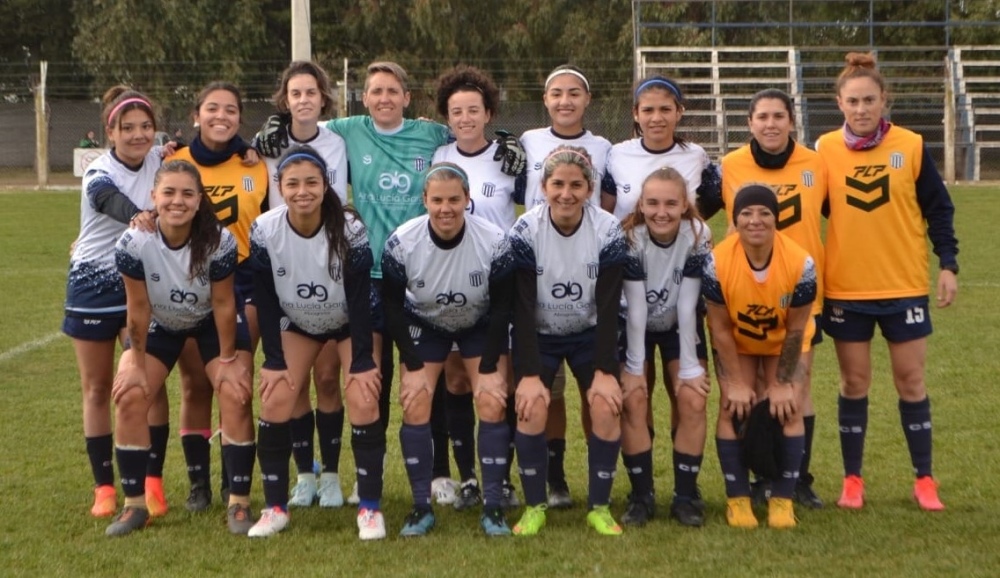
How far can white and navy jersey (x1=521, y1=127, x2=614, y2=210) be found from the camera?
541 cm

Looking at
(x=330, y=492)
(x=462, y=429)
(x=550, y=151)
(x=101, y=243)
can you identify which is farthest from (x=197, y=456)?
(x=550, y=151)

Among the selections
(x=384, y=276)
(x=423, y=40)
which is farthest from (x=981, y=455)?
(x=423, y=40)

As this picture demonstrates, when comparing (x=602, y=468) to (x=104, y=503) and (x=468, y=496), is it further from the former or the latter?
(x=104, y=503)

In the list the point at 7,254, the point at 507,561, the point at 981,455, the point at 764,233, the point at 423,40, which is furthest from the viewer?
the point at 423,40

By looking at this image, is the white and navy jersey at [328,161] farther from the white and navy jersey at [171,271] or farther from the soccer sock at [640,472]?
the soccer sock at [640,472]

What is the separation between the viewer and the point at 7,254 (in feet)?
46.9

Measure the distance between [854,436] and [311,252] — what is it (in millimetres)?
2369

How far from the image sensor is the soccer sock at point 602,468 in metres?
4.98

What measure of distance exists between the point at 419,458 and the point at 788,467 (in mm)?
1440

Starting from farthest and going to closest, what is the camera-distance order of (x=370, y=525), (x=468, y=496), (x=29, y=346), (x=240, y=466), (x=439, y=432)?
(x=29, y=346)
(x=439, y=432)
(x=468, y=496)
(x=240, y=466)
(x=370, y=525)

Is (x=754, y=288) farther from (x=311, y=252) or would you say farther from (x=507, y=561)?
(x=311, y=252)

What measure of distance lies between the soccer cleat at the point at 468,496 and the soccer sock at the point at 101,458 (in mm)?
1459

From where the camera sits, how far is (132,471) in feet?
16.6

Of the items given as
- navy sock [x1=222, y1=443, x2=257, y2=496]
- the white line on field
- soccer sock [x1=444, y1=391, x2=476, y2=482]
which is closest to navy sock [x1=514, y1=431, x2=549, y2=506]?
soccer sock [x1=444, y1=391, x2=476, y2=482]
